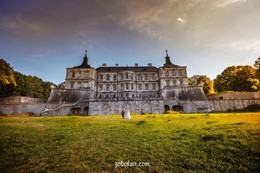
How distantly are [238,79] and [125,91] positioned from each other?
33510mm

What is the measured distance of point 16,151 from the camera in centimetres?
677

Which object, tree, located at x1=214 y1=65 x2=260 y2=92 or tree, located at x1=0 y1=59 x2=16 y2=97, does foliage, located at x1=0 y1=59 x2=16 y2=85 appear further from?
tree, located at x1=214 y1=65 x2=260 y2=92

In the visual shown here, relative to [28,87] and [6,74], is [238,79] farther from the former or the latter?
[28,87]

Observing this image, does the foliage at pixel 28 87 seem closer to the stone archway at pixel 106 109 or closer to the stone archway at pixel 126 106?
the stone archway at pixel 106 109

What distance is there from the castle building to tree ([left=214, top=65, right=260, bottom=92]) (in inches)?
433

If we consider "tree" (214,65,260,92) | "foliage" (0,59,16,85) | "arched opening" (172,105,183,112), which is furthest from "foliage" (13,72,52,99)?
"tree" (214,65,260,92)

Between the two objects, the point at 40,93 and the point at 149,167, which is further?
the point at 40,93

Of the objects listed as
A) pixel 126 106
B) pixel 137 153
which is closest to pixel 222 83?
pixel 126 106

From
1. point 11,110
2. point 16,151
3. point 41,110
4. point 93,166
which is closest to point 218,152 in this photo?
point 93,166

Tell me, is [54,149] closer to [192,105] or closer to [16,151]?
[16,151]

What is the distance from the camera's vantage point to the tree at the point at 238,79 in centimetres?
3619

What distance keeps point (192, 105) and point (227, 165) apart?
28.7m

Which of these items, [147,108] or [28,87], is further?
[28,87]

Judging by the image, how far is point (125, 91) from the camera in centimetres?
4488
